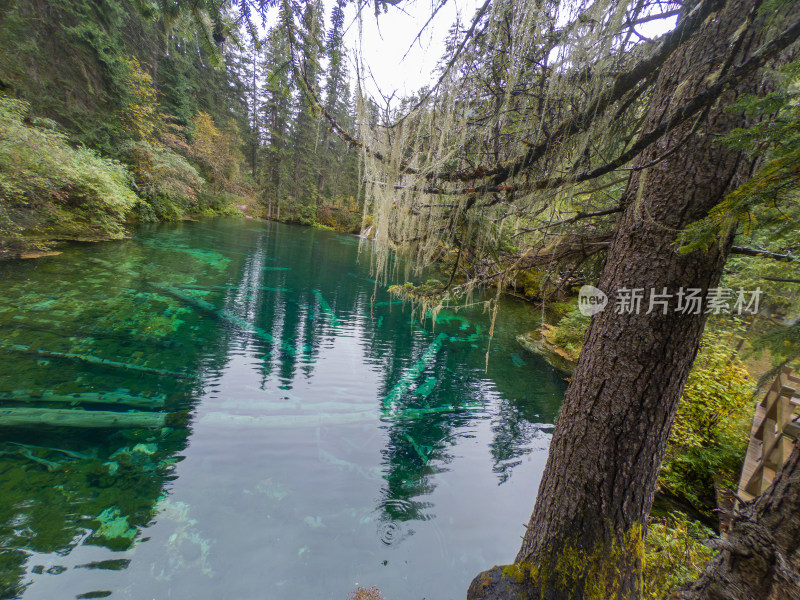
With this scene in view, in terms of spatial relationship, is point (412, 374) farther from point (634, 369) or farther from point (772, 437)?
point (634, 369)

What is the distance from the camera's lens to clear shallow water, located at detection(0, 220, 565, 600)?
322 cm

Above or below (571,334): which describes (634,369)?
above

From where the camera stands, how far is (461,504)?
14.6 ft

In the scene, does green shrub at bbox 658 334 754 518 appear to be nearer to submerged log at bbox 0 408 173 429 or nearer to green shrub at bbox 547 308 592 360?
green shrub at bbox 547 308 592 360

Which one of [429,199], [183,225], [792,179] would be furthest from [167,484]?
[183,225]

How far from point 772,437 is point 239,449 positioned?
270 inches

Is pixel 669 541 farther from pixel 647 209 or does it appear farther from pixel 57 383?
pixel 57 383

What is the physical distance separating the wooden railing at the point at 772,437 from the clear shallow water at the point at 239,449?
2.59 metres

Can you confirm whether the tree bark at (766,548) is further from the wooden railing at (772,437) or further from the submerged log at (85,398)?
the submerged log at (85,398)

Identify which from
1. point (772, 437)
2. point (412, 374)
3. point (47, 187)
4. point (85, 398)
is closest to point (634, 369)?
point (772, 437)

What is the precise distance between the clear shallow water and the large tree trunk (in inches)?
76.2

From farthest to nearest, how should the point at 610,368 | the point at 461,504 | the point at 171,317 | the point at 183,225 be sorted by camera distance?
the point at 183,225 < the point at 171,317 < the point at 461,504 < the point at 610,368

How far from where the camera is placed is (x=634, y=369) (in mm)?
1988

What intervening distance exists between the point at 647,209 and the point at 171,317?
32.2 ft
